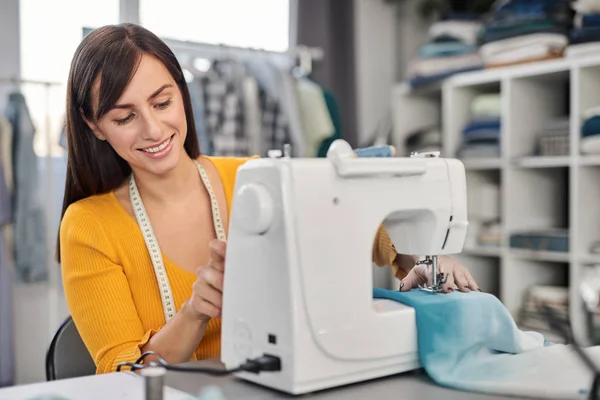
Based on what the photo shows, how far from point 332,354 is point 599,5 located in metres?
2.05

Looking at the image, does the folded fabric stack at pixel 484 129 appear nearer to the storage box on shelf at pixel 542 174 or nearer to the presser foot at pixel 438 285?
the storage box on shelf at pixel 542 174

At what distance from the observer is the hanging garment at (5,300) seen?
8.48 ft

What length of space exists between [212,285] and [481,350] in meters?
0.41

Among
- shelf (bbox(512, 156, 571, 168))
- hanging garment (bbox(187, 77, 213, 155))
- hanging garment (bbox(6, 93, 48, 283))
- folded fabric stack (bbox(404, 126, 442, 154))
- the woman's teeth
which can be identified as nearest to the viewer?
the woman's teeth

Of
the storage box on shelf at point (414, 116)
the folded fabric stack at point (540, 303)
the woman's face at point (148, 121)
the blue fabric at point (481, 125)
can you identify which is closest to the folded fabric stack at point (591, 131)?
the blue fabric at point (481, 125)

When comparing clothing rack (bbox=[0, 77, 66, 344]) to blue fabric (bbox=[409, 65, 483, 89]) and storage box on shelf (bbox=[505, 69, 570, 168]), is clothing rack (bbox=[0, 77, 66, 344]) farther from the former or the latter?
storage box on shelf (bbox=[505, 69, 570, 168])

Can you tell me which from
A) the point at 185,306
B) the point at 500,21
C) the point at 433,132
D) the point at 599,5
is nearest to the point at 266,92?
the point at 433,132

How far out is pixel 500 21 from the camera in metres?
2.77

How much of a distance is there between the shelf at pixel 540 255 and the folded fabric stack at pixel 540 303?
0.12 metres

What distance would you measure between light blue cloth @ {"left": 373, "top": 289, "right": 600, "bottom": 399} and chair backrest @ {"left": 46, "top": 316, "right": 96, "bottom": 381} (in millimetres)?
587

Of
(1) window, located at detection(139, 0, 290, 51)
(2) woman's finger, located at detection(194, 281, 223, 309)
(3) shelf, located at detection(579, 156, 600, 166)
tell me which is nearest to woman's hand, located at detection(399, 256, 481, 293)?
(2) woman's finger, located at detection(194, 281, 223, 309)

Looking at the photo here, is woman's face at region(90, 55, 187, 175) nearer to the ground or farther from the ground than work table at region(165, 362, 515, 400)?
farther from the ground

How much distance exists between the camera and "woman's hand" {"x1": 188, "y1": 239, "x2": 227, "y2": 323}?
1029mm

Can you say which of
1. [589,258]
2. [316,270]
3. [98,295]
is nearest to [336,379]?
[316,270]
